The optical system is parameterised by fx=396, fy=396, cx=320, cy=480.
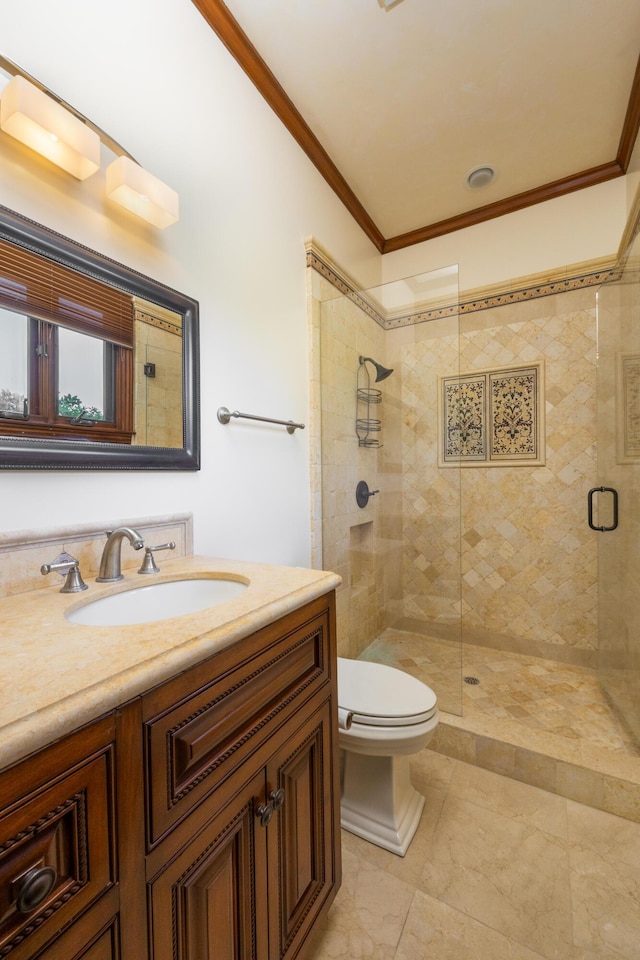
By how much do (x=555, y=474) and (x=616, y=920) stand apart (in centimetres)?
185

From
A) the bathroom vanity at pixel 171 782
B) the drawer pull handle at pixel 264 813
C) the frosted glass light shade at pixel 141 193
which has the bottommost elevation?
the drawer pull handle at pixel 264 813

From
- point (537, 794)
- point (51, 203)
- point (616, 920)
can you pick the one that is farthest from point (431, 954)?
point (51, 203)

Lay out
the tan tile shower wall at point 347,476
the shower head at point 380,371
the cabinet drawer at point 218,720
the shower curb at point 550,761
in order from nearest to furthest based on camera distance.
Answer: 1. the cabinet drawer at point 218,720
2. the shower curb at point 550,761
3. the tan tile shower wall at point 347,476
4. the shower head at point 380,371

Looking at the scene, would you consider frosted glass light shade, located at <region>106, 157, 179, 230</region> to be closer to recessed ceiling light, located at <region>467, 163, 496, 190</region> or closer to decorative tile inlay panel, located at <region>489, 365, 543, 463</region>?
recessed ceiling light, located at <region>467, 163, 496, 190</region>

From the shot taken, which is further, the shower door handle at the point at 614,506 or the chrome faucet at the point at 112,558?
the shower door handle at the point at 614,506

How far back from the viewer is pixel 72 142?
909mm

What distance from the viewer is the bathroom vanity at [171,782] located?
43 cm

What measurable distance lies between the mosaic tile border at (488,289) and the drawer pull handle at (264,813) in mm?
2063

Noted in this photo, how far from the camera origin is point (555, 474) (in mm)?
2332

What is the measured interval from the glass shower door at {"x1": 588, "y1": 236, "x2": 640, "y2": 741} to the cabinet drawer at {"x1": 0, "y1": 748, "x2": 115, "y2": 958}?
1.90 metres

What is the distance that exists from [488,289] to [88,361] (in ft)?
7.75

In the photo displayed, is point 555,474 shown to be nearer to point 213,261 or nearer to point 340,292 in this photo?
point 340,292

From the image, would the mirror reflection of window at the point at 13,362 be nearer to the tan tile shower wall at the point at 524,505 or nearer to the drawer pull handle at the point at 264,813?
the drawer pull handle at the point at 264,813

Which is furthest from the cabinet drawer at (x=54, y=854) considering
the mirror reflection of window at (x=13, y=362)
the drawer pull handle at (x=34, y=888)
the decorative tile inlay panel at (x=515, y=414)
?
the decorative tile inlay panel at (x=515, y=414)
